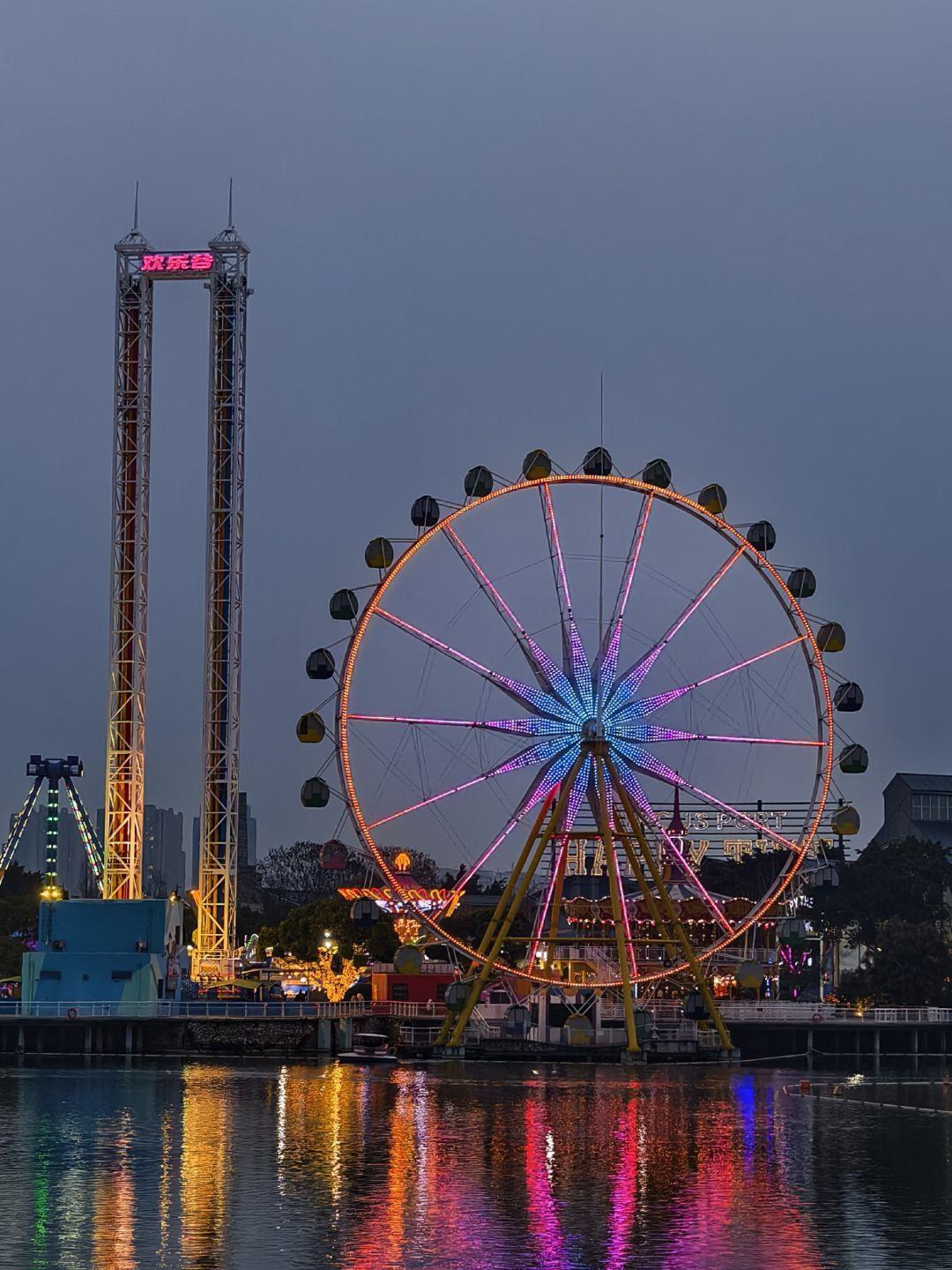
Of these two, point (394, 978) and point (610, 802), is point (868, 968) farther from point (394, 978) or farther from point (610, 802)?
point (610, 802)

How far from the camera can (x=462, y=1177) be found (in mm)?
54500

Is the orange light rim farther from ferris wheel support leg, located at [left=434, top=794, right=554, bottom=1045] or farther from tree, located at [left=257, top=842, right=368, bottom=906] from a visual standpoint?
tree, located at [left=257, top=842, right=368, bottom=906]

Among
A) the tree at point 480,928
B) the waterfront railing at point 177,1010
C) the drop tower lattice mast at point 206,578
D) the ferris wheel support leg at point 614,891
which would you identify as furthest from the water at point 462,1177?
the tree at point 480,928

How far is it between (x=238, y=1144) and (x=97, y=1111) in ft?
39.9

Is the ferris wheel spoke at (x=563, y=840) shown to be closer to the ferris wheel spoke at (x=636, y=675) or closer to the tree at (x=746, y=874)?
the ferris wheel spoke at (x=636, y=675)

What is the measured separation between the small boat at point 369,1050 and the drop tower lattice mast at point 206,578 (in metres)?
19.6

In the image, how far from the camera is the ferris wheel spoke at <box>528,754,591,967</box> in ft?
283

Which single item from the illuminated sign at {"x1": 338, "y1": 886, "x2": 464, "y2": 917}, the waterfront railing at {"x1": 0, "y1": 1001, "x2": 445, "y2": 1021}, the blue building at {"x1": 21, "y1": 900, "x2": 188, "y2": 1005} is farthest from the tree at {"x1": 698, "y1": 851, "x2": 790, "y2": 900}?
the blue building at {"x1": 21, "y1": 900, "x2": 188, "y2": 1005}

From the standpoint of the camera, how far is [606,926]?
336 feet

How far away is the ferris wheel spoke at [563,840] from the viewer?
86375mm

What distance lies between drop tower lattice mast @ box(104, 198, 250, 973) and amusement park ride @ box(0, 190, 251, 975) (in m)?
0.07

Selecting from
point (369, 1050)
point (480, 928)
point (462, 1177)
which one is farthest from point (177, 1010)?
point (462, 1177)

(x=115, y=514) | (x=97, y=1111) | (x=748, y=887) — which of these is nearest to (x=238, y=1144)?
(x=97, y=1111)

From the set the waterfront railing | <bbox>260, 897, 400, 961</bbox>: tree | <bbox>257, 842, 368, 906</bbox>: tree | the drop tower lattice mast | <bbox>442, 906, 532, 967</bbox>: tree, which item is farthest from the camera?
<bbox>257, 842, 368, 906</bbox>: tree
